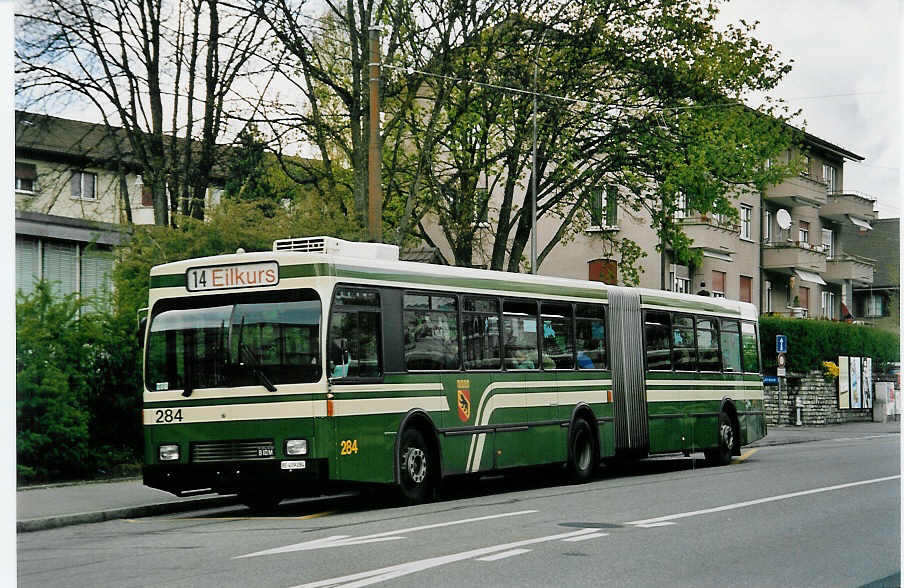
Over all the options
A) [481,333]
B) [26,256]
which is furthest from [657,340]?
[26,256]

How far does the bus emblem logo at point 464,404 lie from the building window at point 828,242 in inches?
1346

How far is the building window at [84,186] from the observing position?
2869 centimetres

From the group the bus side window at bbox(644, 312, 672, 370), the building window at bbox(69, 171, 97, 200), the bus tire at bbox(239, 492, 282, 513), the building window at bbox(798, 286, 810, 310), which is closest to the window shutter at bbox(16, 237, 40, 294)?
the building window at bbox(69, 171, 97, 200)

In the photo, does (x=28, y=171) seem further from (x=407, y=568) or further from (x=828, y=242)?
(x=828, y=242)

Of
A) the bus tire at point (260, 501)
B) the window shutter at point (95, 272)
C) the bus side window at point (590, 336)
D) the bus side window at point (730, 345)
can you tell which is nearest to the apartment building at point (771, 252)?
the bus side window at point (730, 345)

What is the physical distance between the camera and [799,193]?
53.5 m

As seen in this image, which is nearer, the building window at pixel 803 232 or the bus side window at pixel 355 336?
the bus side window at pixel 355 336

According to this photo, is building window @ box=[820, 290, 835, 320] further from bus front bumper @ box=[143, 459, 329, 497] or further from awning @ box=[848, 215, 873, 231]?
bus front bumper @ box=[143, 459, 329, 497]

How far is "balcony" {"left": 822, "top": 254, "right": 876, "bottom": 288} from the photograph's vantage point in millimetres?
38844

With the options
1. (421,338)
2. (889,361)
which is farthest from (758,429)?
(889,361)

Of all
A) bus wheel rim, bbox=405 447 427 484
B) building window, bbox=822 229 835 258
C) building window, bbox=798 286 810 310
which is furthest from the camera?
building window, bbox=798 286 810 310

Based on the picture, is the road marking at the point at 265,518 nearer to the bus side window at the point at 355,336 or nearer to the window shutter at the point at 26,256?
the bus side window at the point at 355,336

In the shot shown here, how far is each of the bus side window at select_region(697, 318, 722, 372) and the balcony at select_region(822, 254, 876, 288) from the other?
1366 centimetres

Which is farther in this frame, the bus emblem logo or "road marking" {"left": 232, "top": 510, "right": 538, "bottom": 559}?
the bus emblem logo
